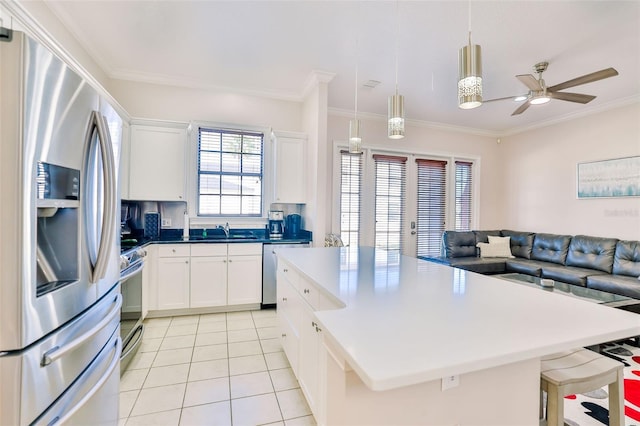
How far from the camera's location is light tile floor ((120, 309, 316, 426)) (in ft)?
5.86

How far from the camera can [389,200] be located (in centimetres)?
Result: 511

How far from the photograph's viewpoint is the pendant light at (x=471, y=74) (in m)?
1.47

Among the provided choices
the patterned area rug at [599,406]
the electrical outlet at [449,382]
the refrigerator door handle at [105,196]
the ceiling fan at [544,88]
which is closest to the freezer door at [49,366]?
the refrigerator door handle at [105,196]

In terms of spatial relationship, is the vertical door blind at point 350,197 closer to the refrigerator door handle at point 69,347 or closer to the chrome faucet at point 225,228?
the chrome faucet at point 225,228

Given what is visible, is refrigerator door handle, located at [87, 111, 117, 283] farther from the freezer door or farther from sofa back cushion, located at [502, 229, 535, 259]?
sofa back cushion, located at [502, 229, 535, 259]

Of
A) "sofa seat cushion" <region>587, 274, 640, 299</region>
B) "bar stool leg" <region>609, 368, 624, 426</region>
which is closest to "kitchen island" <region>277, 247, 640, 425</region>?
"bar stool leg" <region>609, 368, 624, 426</region>

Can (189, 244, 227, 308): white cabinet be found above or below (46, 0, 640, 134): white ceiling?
below

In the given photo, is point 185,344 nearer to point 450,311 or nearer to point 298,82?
point 450,311

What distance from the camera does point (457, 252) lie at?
492 centimetres

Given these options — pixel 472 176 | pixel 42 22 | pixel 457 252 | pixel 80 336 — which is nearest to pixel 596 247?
pixel 457 252

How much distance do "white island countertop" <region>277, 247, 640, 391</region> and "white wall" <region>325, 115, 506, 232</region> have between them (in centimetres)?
330

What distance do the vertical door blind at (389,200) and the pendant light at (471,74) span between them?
138 inches

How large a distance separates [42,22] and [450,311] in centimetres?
342

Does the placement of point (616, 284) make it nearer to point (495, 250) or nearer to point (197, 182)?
point (495, 250)
